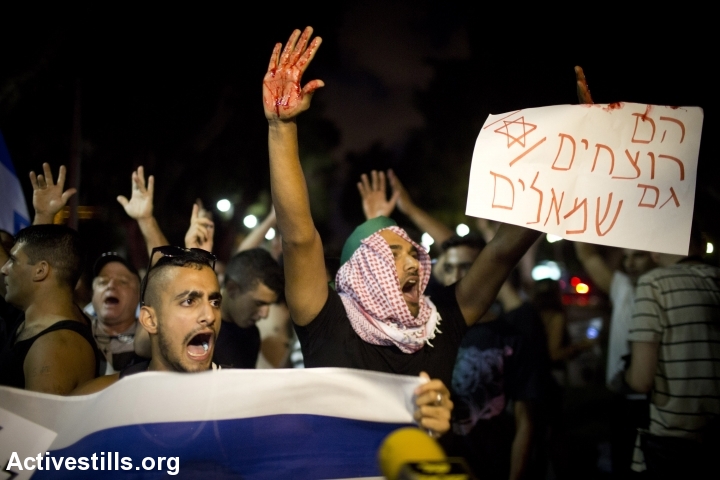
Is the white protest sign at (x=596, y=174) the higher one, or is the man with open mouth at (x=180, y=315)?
the white protest sign at (x=596, y=174)

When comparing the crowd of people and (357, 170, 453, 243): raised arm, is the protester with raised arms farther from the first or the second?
(357, 170, 453, 243): raised arm

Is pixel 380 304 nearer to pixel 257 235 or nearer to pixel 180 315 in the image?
pixel 180 315

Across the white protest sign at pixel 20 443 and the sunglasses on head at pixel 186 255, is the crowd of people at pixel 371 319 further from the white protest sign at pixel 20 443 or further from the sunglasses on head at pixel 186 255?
the white protest sign at pixel 20 443

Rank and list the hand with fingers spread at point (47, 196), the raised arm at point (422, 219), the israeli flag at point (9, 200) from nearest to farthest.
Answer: the hand with fingers spread at point (47, 196), the israeli flag at point (9, 200), the raised arm at point (422, 219)

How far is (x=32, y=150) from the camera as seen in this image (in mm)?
9273

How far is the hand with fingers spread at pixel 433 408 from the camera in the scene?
2057 mm

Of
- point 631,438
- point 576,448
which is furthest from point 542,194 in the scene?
point 576,448

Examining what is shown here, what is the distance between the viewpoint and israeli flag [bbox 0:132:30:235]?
14.6ft

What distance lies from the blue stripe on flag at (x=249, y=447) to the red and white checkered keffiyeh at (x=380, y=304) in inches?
20.7

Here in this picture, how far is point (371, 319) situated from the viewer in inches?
109

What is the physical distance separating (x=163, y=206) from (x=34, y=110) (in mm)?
4376

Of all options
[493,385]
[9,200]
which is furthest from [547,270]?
[9,200]

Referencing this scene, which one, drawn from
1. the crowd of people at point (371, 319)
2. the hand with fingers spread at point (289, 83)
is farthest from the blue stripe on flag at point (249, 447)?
the hand with fingers spread at point (289, 83)

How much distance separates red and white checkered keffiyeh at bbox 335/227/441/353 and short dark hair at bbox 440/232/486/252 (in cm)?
176
